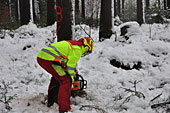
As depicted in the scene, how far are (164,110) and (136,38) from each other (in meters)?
3.72

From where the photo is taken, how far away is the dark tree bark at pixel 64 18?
13.0 feet

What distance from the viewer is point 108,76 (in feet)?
15.9

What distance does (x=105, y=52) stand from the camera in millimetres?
5980

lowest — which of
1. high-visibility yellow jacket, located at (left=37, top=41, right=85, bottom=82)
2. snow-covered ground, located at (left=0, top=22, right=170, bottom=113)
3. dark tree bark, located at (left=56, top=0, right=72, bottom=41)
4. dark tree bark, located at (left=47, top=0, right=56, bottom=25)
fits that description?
snow-covered ground, located at (left=0, top=22, right=170, bottom=113)

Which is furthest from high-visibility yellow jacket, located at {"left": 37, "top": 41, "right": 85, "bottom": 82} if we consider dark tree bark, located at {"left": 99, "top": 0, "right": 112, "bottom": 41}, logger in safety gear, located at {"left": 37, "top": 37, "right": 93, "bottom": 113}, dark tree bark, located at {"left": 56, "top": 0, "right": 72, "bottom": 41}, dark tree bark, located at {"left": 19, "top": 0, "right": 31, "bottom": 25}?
dark tree bark, located at {"left": 19, "top": 0, "right": 31, "bottom": 25}

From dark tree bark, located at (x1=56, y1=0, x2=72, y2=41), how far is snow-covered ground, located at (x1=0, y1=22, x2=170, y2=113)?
1.40 meters

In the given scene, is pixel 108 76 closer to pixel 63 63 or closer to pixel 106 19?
pixel 63 63

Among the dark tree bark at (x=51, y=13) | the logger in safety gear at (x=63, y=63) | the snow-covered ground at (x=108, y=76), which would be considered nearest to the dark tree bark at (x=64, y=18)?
the logger in safety gear at (x=63, y=63)

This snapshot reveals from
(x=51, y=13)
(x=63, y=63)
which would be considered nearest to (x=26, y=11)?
(x=51, y=13)

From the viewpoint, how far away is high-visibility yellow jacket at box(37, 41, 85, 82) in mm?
3137

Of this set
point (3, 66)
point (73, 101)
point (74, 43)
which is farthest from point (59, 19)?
point (3, 66)

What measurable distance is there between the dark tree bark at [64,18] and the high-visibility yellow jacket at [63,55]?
801 mm

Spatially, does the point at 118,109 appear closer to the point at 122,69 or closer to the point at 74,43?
the point at 74,43

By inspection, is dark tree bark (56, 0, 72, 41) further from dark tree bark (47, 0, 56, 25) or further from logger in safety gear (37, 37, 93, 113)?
dark tree bark (47, 0, 56, 25)
